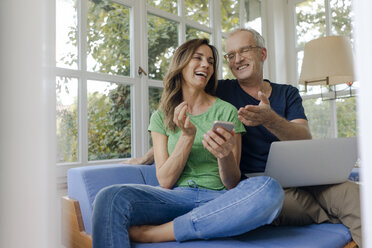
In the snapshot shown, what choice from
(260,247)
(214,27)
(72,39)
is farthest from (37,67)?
(214,27)

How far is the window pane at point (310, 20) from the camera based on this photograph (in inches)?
136

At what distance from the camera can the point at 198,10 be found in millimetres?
2791

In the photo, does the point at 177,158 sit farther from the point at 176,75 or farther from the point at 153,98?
the point at 153,98

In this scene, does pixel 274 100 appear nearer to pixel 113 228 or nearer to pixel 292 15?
pixel 113 228

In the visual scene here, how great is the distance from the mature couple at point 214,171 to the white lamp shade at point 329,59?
34.7 inches

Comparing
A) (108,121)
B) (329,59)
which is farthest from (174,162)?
(329,59)

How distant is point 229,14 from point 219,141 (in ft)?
7.86

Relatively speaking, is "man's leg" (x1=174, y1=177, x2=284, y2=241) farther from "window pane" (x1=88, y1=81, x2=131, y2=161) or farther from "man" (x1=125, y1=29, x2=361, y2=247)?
"window pane" (x1=88, y1=81, x2=131, y2=161)

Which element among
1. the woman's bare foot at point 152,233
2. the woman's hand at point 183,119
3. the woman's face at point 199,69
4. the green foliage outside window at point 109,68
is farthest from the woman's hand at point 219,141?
the green foliage outside window at point 109,68

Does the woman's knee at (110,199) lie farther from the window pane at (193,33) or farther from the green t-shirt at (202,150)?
the window pane at (193,33)

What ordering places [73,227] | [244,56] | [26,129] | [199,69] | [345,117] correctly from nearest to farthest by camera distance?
[26,129]
[73,227]
[199,69]
[244,56]
[345,117]

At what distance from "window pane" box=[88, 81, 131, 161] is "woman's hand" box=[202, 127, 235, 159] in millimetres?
1052

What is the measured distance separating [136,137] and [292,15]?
2651 millimetres

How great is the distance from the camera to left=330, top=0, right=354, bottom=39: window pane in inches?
130
